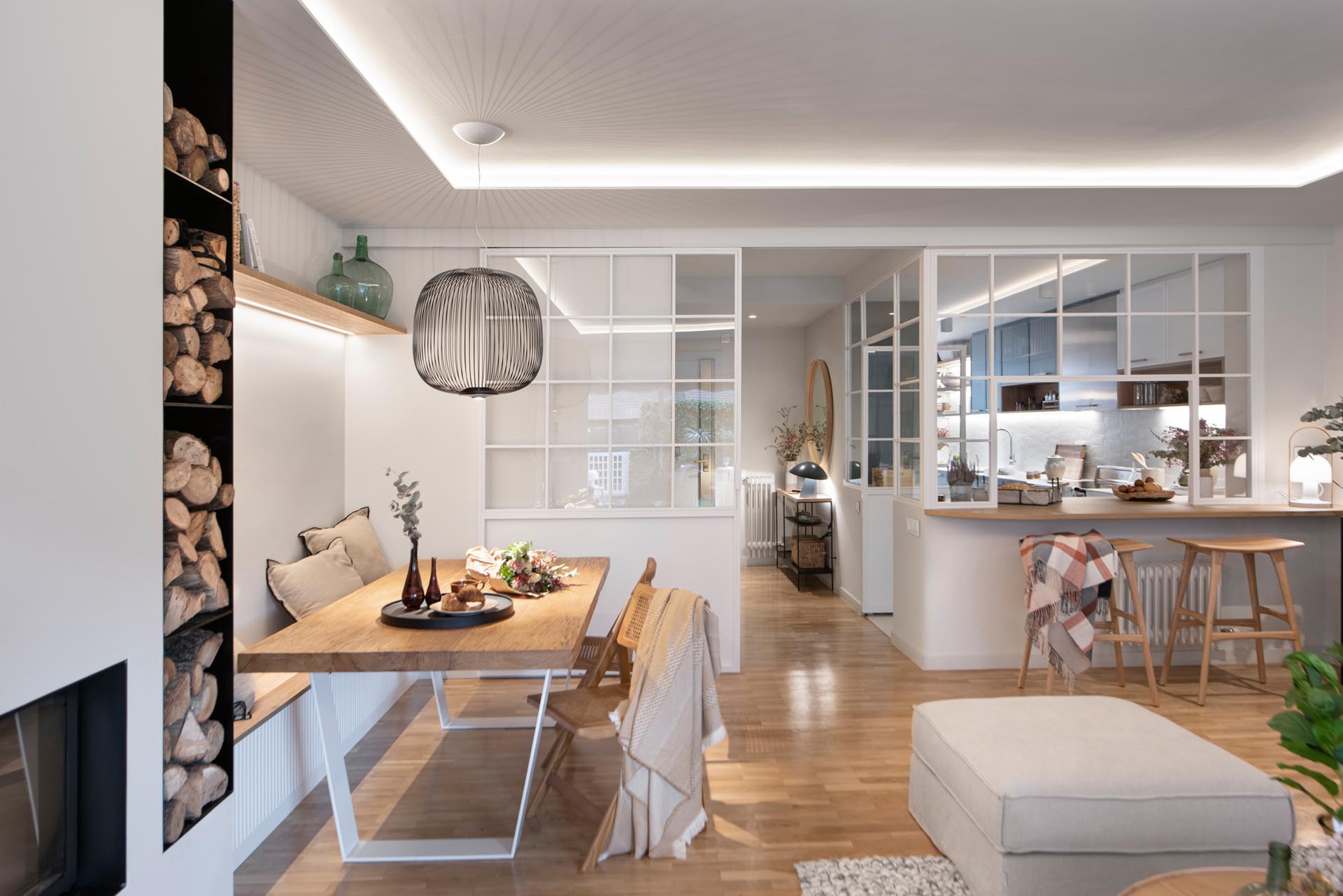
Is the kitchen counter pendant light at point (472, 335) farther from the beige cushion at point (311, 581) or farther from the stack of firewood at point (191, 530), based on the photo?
the beige cushion at point (311, 581)

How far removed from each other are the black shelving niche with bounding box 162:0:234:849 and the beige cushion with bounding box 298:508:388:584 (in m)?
1.70

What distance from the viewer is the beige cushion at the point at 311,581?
324cm

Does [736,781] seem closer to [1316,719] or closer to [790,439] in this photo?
[1316,719]

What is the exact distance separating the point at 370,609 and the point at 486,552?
74 centimetres

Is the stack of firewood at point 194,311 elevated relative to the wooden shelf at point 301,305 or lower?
lower

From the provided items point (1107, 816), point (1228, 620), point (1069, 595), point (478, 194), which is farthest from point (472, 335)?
point (1228, 620)

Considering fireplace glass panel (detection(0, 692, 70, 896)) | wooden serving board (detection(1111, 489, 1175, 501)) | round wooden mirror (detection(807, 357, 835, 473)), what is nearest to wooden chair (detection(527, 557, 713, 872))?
fireplace glass panel (detection(0, 692, 70, 896))

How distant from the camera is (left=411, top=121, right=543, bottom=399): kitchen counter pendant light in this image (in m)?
2.86

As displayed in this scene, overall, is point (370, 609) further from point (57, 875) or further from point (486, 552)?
point (57, 875)

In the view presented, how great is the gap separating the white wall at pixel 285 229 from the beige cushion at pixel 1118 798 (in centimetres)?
359

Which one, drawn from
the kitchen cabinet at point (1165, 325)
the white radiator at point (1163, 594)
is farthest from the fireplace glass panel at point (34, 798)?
the kitchen cabinet at point (1165, 325)

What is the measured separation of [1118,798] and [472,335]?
8.66ft

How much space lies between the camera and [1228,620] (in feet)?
14.4

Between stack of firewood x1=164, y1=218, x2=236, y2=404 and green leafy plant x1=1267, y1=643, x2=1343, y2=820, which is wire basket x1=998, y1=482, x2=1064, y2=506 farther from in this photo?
stack of firewood x1=164, y1=218, x2=236, y2=404
